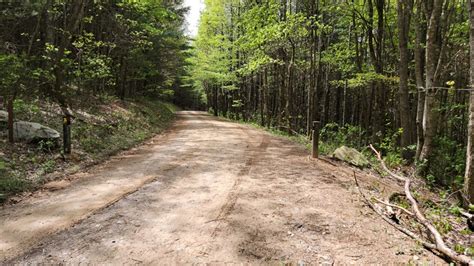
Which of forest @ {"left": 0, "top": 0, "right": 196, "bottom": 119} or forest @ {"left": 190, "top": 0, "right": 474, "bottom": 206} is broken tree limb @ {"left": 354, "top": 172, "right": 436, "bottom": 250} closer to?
forest @ {"left": 190, "top": 0, "right": 474, "bottom": 206}

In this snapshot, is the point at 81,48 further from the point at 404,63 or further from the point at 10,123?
the point at 404,63

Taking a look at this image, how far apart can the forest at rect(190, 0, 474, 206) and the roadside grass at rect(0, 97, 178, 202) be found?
8.45m

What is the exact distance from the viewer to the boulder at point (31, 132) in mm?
9141

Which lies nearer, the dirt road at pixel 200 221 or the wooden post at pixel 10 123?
the dirt road at pixel 200 221

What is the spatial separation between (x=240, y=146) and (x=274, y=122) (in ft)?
39.6

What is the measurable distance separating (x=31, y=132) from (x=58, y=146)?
76 centimetres

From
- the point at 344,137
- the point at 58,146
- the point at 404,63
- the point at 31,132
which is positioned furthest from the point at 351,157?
the point at 31,132

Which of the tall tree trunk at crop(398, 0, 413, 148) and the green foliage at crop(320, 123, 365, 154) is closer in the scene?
the tall tree trunk at crop(398, 0, 413, 148)

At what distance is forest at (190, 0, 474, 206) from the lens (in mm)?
11414

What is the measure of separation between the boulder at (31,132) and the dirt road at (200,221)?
1.95 m

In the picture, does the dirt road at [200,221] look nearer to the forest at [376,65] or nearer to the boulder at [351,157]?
the boulder at [351,157]

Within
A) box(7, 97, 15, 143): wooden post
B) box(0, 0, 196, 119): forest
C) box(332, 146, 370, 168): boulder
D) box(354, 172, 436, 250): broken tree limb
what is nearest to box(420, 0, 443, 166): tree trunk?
box(332, 146, 370, 168): boulder

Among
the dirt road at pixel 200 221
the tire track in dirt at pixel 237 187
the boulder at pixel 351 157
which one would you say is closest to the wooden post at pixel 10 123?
the dirt road at pixel 200 221

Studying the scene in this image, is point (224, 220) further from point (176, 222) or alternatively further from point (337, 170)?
point (337, 170)
